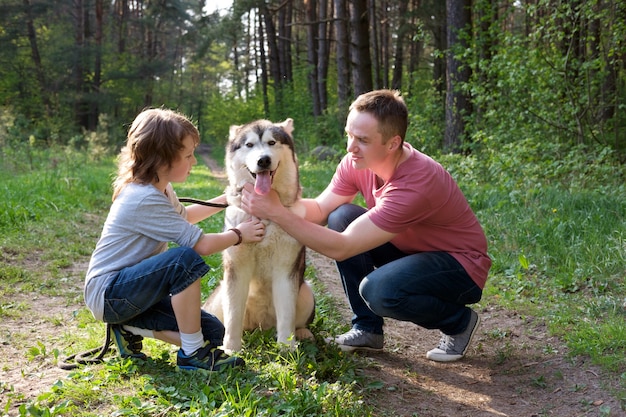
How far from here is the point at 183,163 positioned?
10.1ft

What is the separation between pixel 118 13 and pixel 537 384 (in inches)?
1344

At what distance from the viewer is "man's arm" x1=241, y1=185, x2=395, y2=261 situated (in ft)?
10.9

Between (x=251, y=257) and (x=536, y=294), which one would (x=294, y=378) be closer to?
(x=251, y=257)

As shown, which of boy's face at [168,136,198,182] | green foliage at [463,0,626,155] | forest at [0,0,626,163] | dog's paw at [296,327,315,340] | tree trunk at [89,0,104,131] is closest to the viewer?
boy's face at [168,136,198,182]

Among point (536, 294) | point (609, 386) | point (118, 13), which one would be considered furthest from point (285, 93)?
point (609, 386)

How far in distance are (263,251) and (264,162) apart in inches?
21.7

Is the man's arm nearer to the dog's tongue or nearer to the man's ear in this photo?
the dog's tongue

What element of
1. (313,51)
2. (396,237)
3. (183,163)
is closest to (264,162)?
(183,163)

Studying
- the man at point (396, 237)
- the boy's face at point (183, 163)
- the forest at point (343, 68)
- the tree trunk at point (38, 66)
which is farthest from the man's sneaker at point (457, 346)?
the tree trunk at point (38, 66)

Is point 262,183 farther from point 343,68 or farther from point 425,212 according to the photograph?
point 343,68

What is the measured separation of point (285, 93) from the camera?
26.5 meters

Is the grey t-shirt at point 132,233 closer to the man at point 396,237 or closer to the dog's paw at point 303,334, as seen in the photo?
the man at point 396,237

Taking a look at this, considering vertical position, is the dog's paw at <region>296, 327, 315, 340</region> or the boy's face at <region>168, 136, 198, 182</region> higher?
the boy's face at <region>168, 136, 198, 182</region>

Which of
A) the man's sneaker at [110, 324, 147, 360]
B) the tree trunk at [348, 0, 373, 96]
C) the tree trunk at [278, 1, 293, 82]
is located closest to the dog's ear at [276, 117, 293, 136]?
the man's sneaker at [110, 324, 147, 360]
